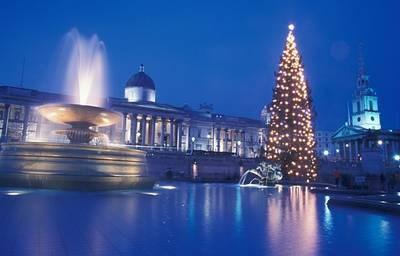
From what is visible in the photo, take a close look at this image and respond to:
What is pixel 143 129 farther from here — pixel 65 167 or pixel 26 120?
pixel 65 167

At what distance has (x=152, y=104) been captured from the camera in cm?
6353

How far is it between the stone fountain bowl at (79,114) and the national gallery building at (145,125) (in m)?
28.0

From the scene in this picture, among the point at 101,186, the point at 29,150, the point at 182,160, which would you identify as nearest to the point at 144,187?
the point at 101,186

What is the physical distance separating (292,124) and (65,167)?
53.6 feet

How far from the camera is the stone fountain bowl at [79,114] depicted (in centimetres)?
1478

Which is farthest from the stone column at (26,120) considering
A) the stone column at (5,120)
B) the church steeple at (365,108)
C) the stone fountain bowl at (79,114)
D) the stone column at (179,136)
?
the church steeple at (365,108)

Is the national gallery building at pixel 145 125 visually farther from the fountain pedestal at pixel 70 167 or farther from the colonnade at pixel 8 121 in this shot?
the fountain pedestal at pixel 70 167

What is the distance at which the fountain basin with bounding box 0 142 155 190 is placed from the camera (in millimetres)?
12078

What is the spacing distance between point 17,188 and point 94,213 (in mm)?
6898

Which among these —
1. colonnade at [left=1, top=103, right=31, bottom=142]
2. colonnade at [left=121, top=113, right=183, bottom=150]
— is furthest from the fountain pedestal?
colonnade at [left=121, top=113, right=183, bottom=150]

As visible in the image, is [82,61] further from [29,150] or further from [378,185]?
[378,185]

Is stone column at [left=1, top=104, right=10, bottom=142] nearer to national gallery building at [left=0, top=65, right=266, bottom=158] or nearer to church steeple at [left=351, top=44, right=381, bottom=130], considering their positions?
national gallery building at [left=0, top=65, right=266, bottom=158]

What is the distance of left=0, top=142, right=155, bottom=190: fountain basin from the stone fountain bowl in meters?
2.40

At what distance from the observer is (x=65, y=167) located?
12.4m
